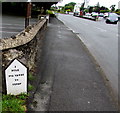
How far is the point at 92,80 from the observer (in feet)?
15.3

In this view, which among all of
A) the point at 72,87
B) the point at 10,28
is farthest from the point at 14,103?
the point at 10,28

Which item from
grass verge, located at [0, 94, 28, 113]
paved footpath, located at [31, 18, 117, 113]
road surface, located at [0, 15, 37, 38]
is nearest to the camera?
grass verge, located at [0, 94, 28, 113]

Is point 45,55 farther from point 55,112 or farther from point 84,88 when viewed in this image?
point 55,112

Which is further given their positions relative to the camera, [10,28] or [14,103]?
[10,28]

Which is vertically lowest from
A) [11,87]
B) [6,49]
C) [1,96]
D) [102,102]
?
[102,102]

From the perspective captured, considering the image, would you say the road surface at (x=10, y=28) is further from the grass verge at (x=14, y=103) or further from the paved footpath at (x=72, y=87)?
the grass verge at (x=14, y=103)

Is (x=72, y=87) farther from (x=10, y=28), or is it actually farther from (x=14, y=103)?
(x=10, y=28)

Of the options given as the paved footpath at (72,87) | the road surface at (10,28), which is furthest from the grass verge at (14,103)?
the road surface at (10,28)

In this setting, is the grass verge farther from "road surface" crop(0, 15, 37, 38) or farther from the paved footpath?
"road surface" crop(0, 15, 37, 38)

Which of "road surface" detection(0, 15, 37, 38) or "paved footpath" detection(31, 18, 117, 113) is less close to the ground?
"road surface" detection(0, 15, 37, 38)

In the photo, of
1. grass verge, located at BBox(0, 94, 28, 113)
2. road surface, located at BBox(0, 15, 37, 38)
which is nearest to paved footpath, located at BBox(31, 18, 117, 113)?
grass verge, located at BBox(0, 94, 28, 113)

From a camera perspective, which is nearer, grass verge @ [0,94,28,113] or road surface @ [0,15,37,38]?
grass verge @ [0,94,28,113]

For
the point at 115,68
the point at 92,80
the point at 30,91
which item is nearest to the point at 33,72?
the point at 30,91

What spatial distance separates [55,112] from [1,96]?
1.26 meters
